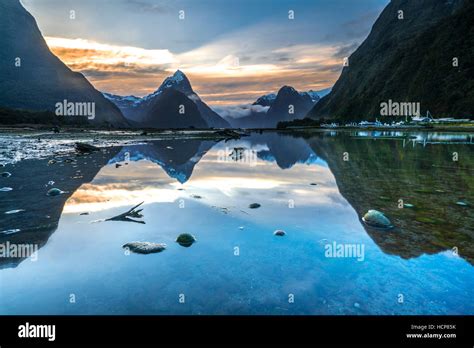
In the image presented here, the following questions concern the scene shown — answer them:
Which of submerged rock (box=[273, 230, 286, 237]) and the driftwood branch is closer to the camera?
submerged rock (box=[273, 230, 286, 237])

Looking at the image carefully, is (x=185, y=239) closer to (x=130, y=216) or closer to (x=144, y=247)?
A: (x=144, y=247)

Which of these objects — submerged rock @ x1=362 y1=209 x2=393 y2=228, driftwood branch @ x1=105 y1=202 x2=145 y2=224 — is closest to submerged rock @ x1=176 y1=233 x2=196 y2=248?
driftwood branch @ x1=105 y1=202 x2=145 y2=224

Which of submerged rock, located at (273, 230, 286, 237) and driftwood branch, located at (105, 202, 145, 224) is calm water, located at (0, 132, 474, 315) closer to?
submerged rock, located at (273, 230, 286, 237)

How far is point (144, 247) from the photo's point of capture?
877 cm

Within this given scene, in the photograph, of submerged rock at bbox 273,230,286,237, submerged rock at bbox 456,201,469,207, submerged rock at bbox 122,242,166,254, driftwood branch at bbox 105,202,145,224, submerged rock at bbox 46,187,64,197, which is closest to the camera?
submerged rock at bbox 122,242,166,254

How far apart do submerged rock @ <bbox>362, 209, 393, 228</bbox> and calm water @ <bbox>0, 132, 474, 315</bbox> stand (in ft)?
0.97

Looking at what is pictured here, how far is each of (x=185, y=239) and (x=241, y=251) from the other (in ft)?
5.79

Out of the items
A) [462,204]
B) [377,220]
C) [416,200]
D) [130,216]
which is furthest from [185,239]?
[462,204]

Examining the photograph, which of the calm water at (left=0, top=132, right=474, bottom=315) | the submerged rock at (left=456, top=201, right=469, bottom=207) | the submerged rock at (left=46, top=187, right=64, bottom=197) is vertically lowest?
the calm water at (left=0, top=132, right=474, bottom=315)

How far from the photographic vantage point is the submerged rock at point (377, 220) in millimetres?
10672

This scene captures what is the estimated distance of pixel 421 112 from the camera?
163 meters

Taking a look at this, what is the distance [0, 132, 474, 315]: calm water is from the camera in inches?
242

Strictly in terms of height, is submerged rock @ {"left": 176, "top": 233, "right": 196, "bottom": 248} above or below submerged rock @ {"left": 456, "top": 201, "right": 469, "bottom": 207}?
below
